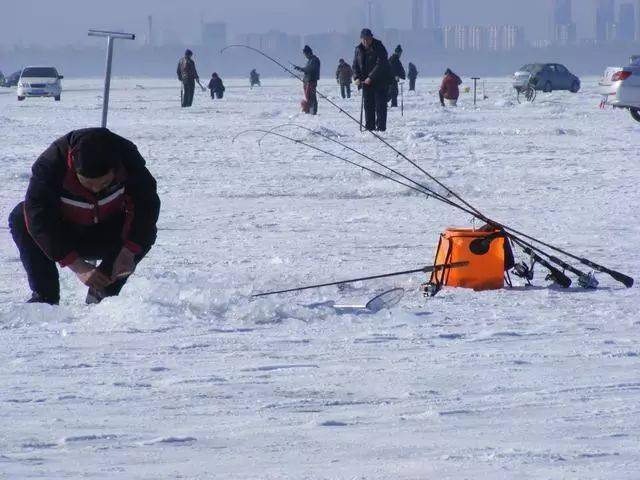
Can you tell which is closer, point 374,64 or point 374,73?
point 374,73

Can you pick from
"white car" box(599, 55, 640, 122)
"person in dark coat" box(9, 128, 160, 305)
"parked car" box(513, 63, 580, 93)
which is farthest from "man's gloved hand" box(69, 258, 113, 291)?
"parked car" box(513, 63, 580, 93)

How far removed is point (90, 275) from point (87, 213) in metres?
0.32

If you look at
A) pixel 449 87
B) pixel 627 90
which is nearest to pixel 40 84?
pixel 449 87

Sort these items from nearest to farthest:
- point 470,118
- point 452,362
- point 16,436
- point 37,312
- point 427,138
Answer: point 16,436 < point 452,362 < point 37,312 < point 427,138 < point 470,118

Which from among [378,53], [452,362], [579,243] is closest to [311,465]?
[452,362]

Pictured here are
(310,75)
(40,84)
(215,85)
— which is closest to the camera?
(310,75)

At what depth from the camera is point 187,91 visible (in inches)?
1230

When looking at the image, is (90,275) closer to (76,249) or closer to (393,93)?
(76,249)

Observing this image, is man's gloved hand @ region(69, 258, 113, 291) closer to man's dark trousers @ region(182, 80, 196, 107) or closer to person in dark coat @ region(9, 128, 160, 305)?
person in dark coat @ region(9, 128, 160, 305)

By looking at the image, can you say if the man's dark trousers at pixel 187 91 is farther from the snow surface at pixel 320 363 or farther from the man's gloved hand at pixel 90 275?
the man's gloved hand at pixel 90 275

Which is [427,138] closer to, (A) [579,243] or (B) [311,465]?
(A) [579,243]

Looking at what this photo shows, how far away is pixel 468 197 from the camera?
35.2ft

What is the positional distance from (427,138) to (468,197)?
571 centimetres

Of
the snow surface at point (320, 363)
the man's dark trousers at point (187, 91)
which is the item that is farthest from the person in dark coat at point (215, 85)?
the snow surface at point (320, 363)
